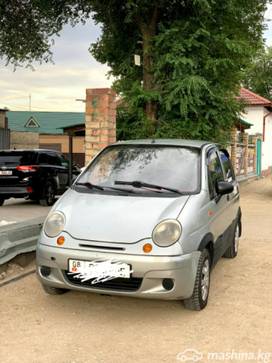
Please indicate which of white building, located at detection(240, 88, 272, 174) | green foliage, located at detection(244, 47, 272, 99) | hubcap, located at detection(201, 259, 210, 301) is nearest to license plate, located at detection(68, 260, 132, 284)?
hubcap, located at detection(201, 259, 210, 301)

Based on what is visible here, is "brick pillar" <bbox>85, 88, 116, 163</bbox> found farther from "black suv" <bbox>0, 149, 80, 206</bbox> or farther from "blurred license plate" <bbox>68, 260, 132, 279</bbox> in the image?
"black suv" <bbox>0, 149, 80, 206</bbox>

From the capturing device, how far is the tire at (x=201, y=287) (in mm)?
4541

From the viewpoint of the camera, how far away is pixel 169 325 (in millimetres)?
4367

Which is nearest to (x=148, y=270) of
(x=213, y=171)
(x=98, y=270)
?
(x=98, y=270)

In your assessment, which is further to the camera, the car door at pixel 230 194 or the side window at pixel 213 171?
the car door at pixel 230 194

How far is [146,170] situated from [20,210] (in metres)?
8.72

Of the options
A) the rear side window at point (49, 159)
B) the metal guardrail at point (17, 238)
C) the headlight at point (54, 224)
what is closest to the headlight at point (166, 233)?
the headlight at point (54, 224)

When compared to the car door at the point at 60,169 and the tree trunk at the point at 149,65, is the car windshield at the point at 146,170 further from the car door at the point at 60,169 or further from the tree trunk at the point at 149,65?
the car door at the point at 60,169

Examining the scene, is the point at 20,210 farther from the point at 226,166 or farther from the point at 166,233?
the point at 166,233

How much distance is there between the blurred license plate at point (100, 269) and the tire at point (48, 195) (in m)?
10.2

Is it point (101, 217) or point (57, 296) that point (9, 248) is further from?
point (101, 217)

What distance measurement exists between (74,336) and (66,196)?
5.01 feet

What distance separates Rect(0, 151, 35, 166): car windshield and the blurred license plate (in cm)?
1021

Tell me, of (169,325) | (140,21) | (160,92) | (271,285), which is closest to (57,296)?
(169,325)
